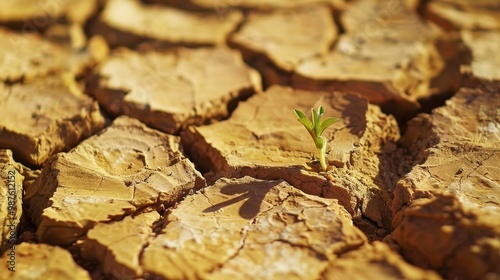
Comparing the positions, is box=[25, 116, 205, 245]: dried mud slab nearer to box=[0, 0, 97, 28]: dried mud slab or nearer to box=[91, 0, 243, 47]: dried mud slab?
box=[91, 0, 243, 47]: dried mud slab

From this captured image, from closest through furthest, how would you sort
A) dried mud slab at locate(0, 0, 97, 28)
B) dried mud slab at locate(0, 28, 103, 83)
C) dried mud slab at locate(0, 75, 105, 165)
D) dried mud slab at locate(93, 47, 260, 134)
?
dried mud slab at locate(0, 75, 105, 165)
dried mud slab at locate(93, 47, 260, 134)
dried mud slab at locate(0, 28, 103, 83)
dried mud slab at locate(0, 0, 97, 28)

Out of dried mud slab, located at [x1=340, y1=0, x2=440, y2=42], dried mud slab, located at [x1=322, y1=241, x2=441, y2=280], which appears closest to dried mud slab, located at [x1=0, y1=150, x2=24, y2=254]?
dried mud slab, located at [x1=322, y1=241, x2=441, y2=280]

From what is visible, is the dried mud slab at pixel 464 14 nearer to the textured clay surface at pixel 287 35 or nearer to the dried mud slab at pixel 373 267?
the textured clay surface at pixel 287 35

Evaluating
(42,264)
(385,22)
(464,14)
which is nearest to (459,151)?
(385,22)

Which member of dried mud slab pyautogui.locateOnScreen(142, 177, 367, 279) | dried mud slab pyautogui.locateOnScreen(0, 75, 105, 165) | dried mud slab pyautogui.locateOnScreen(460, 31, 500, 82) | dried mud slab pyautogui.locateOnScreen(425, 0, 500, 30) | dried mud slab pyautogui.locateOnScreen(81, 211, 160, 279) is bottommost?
dried mud slab pyautogui.locateOnScreen(81, 211, 160, 279)

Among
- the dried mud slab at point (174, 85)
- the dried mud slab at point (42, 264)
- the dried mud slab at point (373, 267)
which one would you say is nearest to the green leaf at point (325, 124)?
the dried mud slab at point (373, 267)

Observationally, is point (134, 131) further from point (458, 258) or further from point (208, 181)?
point (458, 258)

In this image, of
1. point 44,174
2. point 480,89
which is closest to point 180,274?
point 44,174

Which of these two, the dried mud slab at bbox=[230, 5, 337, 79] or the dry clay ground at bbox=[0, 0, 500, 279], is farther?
the dried mud slab at bbox=[230, 5, 337, 79]
